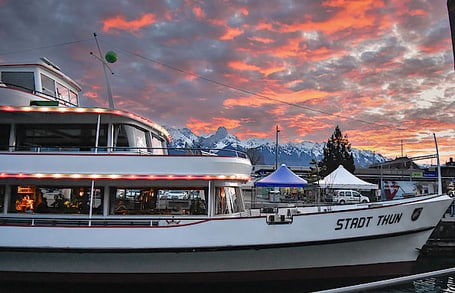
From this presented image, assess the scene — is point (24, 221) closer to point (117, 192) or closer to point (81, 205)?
point (81, 205)

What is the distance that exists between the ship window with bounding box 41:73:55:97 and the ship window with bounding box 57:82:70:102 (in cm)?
40

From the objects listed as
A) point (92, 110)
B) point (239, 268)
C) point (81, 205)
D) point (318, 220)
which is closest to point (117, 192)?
point (81, 205)

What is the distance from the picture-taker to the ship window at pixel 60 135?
11164 mm

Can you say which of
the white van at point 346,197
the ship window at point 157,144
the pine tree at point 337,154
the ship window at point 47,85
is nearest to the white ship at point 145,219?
the ship window at point 157,144

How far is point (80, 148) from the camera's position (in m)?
10.9

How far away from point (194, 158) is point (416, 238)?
6963mm

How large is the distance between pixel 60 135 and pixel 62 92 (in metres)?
3.37

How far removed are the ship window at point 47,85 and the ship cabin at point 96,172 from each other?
2088 mm

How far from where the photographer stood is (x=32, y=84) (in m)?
12.6

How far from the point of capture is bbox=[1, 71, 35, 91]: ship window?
1255cm

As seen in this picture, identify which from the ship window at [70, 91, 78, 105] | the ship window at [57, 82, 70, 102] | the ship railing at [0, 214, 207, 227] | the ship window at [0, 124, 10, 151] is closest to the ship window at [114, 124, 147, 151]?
the ship railing at [0, 214, 207, 227]

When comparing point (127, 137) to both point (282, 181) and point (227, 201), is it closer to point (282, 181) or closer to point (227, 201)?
point (227, 201)

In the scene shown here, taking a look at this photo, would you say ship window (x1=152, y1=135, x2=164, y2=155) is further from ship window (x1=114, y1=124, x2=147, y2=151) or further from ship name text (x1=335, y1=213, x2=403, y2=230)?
ship name text (x1=335, y1=213, x2=403, y2=230)

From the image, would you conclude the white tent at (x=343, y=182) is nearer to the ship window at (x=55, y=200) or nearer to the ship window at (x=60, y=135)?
the ship window at (x=60, y=135)
